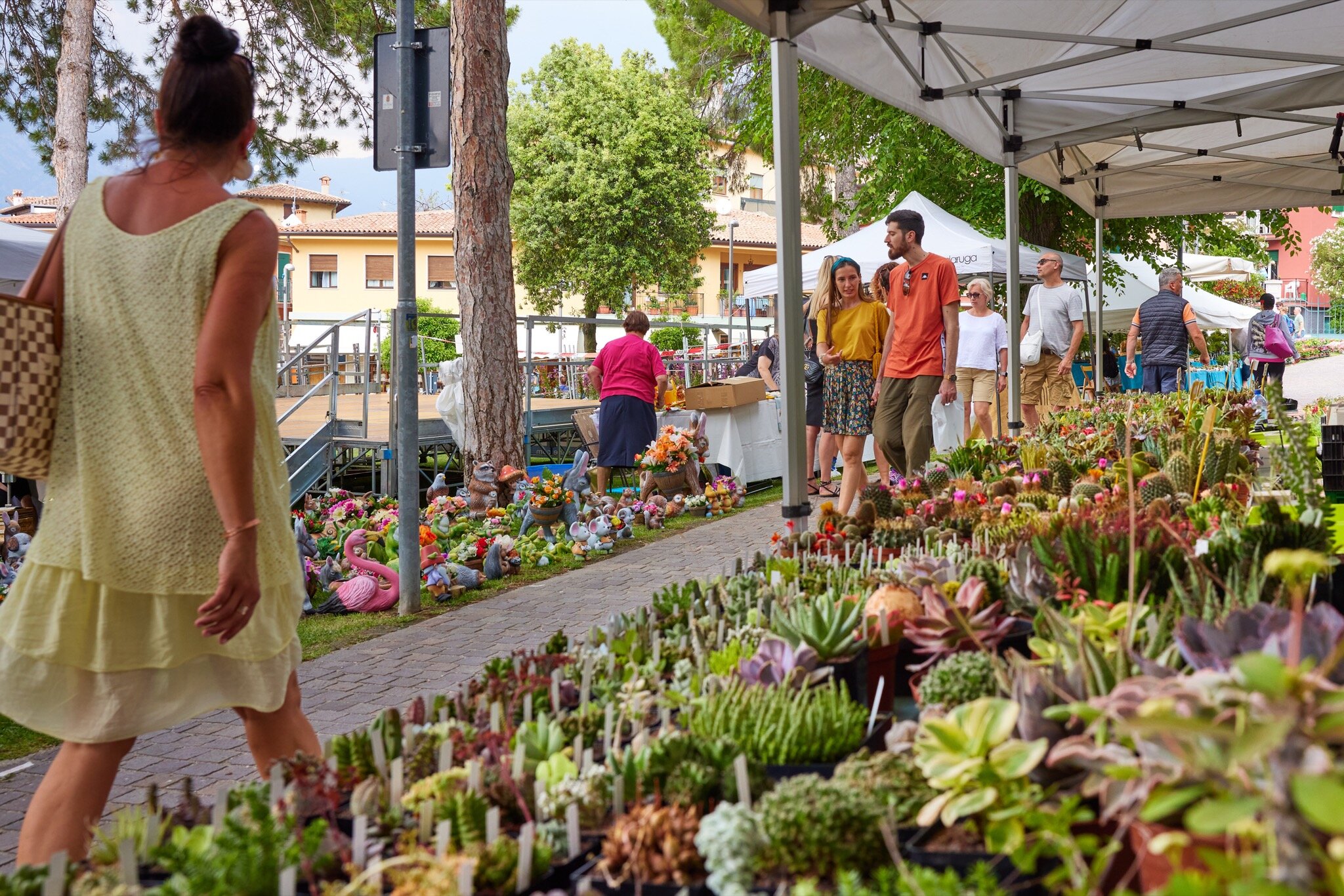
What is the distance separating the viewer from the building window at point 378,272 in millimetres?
47875

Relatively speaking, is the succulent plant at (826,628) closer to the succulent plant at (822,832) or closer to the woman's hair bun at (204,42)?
the succulent plant at (822,832)

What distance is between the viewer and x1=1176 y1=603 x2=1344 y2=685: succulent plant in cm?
135

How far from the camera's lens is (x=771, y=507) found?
1059 cm

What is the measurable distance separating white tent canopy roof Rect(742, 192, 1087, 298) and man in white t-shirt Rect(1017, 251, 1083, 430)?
145 cm

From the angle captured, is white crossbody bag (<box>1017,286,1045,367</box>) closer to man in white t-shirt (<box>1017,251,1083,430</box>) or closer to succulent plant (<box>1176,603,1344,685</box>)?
man in white t-shirt (<box>1017,251,1083,430</box>)

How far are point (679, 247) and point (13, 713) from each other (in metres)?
34.6

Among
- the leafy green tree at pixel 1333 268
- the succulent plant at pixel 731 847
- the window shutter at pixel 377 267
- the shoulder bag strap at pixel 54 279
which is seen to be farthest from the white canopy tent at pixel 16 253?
the leafy green tree at pixel 1333 268

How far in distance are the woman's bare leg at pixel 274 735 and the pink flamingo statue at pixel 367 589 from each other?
14.0ft

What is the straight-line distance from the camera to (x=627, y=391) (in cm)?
980

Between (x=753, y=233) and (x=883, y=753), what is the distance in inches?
2095

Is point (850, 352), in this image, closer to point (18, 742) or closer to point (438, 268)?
point (18, 742)

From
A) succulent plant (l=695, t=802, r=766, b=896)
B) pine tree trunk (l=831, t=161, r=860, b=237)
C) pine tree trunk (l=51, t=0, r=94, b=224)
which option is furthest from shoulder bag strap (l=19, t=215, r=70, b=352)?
pine tree trunk (l=831, t=161, r=860, b=237)

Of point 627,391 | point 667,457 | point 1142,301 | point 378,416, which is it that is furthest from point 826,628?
point 1142,301

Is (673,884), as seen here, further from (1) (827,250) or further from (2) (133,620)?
(1) (827,250)
